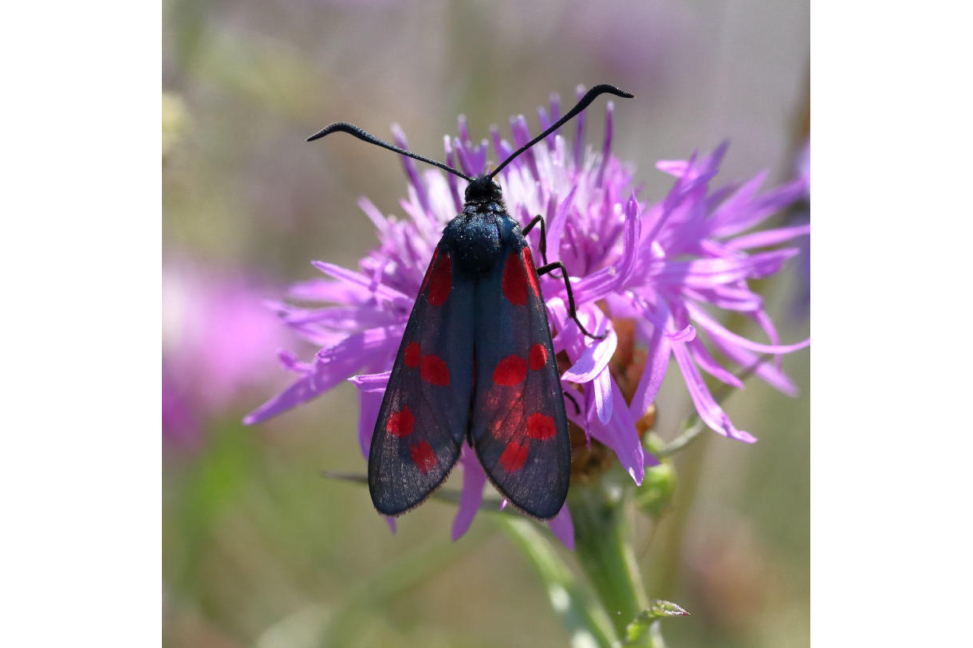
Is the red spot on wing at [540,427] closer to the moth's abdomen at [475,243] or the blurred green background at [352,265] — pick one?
the moth's abdomen at [475,243]

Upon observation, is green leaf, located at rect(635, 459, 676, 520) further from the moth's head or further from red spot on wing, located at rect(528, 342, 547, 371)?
the moth's head

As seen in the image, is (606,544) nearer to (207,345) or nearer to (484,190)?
(484,190)

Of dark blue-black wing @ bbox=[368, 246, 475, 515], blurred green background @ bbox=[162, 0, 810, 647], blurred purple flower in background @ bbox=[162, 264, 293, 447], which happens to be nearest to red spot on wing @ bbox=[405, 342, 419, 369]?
dark blue-black wing @ bbox=[368, 246, 475, 515]

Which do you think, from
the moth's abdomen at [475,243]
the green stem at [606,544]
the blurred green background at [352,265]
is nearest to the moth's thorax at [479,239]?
the moth's abdomen at [475,243]
